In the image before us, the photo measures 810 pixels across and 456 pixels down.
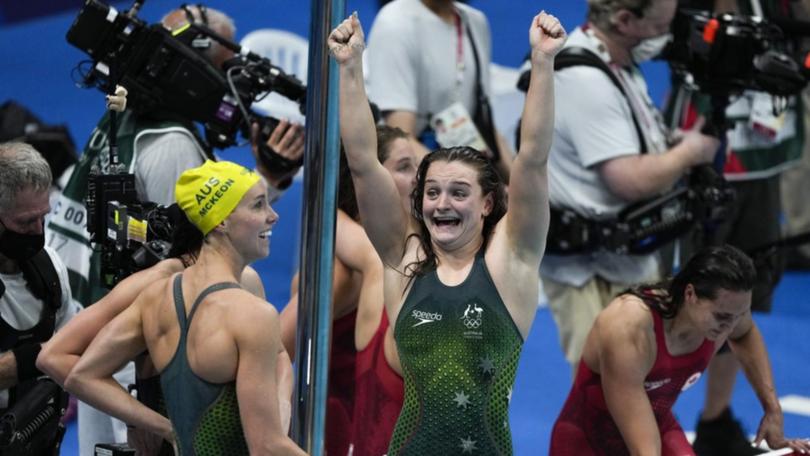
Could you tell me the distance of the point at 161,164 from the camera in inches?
197

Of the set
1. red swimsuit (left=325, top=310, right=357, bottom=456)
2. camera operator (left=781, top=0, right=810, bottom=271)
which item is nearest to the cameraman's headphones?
red swimsuit (left=325, top=310, right=357, bottom=456)

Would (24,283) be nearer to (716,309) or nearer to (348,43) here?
(348,43)

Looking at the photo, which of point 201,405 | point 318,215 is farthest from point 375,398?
point 318,215

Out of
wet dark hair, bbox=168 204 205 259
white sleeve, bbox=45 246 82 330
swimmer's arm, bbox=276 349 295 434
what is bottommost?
white sleeve, bbox=45 246 82 330

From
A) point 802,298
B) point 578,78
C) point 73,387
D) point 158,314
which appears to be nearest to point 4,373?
point 73,387

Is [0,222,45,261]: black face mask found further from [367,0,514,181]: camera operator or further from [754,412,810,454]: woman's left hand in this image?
[754,412,810,454]: woman's left hand

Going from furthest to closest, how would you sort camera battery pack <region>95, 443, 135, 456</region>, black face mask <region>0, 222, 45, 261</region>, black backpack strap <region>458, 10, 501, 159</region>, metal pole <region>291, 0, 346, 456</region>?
black backpack strap <region>458, 10, 501, 159</region> < black face mask <region>0, 222, 45, 261</region> < camera battery pack <region>95, 443, 135, 456</region> < metal pole <region>291, 0, 346, 456</region>

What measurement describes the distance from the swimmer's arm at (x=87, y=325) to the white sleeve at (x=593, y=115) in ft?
7.02

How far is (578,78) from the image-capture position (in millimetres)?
5770

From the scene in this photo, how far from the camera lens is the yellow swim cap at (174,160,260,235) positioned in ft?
12.6

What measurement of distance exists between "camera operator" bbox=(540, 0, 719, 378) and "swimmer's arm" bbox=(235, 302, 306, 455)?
238 centimetres

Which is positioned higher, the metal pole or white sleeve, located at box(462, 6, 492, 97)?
the metal pole

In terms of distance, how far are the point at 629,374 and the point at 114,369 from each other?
5.54 ft

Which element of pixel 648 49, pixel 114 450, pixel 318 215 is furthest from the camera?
pixel 648 49
